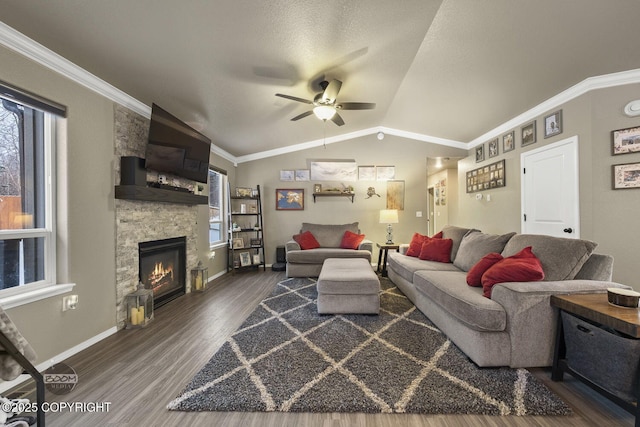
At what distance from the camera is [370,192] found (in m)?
5.69

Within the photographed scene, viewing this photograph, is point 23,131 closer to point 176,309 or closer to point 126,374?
point 126,374

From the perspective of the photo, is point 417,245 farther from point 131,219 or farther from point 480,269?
point 131,219

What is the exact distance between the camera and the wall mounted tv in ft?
8.91

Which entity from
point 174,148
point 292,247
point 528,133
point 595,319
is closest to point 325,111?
point 174,148

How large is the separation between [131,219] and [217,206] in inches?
93.2

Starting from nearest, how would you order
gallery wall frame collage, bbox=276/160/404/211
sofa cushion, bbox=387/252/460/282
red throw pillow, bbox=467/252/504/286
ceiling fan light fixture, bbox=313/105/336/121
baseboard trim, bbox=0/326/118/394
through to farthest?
baseboard trim, bbox=0/326/118/394, red throw pillow, bbox=467/252/504/286, ceiling fan light fixture, bbox=313/105/336/121, sofa cushion, bbox=387/252/460/282, gallery wall frame collage, bbox=276/160/404/211

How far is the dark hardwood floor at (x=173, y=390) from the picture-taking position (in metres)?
1.46

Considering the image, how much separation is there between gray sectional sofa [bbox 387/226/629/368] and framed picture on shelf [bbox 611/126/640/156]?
5.30 feet

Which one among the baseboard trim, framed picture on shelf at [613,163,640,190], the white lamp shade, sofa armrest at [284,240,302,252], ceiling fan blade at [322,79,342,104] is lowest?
the baseboard trim

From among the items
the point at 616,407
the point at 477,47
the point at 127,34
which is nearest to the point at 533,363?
the point at 616,407

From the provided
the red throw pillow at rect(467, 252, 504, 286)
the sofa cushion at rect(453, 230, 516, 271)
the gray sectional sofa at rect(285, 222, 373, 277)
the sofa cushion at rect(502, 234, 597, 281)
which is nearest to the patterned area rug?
the red throw pillow at rect(467, 252, 504, 286)

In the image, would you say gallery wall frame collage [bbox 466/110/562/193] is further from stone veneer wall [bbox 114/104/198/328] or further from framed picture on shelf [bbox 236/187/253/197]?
stone veneer wall [bbox 114/104/198/328]

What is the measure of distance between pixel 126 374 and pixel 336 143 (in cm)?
502

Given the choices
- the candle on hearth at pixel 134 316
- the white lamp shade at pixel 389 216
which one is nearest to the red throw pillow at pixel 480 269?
the white lamp shade at pixel 389 216
